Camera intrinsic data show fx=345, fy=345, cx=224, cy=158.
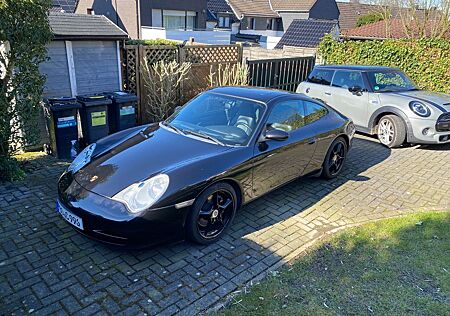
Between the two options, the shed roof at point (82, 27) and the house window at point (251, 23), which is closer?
the shed roof at point (82, 27)

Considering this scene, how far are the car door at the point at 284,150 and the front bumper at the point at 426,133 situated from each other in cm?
340

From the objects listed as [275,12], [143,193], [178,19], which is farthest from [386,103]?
[275,12]

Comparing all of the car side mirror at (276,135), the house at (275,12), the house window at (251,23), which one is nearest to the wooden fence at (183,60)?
the car side mirror at (276,135)

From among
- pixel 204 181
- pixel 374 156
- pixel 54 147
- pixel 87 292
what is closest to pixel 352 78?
pixel 374 156

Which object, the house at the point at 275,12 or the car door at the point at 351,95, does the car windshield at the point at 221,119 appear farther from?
the house at the point at 275,12

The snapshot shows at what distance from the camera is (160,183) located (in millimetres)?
3209

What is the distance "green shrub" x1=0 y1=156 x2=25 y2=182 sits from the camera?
4880mm

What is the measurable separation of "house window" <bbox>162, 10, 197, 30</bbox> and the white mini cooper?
73.2 feet

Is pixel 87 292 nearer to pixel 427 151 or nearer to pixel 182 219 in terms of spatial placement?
pixel 182 219

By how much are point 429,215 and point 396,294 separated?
6.06 feet

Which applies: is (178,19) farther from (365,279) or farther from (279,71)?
(365,279)

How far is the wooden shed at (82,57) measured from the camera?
20.9ft

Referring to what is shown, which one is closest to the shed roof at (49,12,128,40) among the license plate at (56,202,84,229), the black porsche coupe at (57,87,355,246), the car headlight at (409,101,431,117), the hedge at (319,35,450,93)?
the black porsche coupe at (57,87,355,246)

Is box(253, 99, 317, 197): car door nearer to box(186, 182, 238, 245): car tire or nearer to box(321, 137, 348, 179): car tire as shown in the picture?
box(186, 182, 238, 245): car tire
